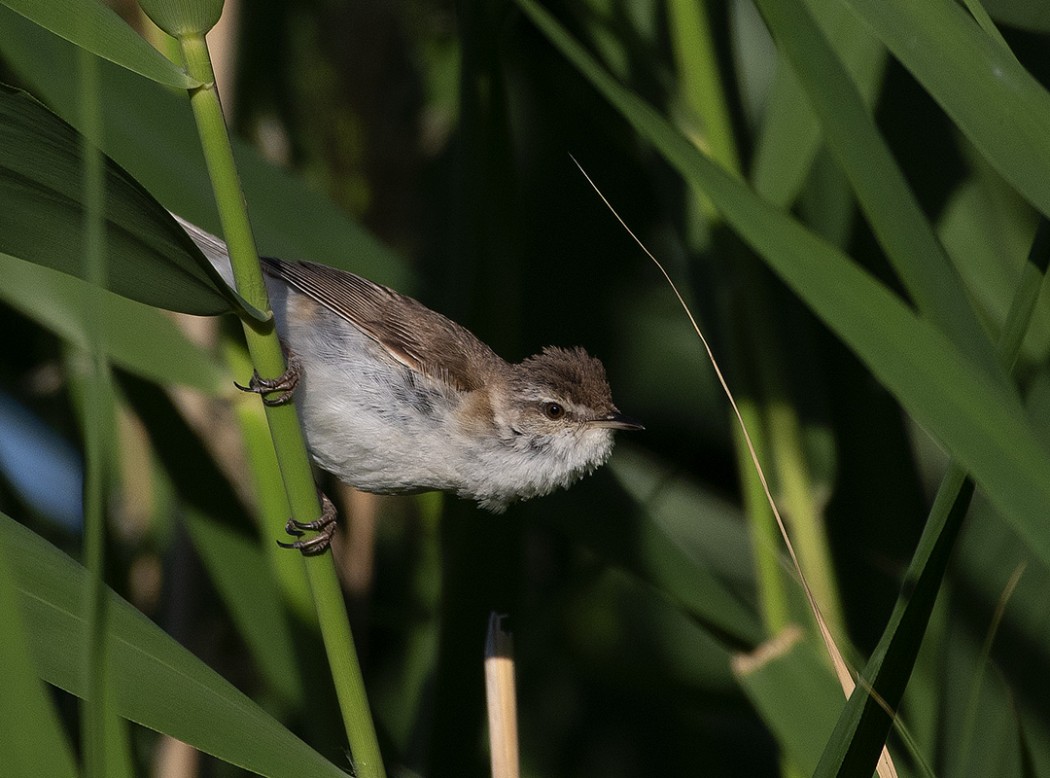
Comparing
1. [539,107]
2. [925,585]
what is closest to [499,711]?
[925,585]

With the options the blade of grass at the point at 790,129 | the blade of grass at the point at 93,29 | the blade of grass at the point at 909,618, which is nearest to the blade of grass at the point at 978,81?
the blade of grass at the point at 909,618

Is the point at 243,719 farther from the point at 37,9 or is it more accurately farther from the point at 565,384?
the point at 565,384

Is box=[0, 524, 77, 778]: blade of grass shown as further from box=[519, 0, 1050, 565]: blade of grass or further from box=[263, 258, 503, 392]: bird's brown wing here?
box=[263, 258, 503, 392]: bird's brown wing

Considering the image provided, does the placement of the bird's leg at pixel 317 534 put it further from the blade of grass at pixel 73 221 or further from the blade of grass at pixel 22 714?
the blade of grass at pixel 22 714

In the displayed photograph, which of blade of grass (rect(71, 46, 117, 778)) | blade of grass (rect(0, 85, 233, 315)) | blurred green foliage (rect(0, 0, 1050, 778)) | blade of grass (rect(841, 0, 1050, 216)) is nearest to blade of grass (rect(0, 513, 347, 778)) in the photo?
blurred green foliage (rect(0, 0, 1050, 778))

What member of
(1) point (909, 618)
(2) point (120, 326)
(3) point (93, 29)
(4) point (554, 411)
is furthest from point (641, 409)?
(3) point (93, 29)

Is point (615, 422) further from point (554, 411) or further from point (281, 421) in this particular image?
point (281, 421)
